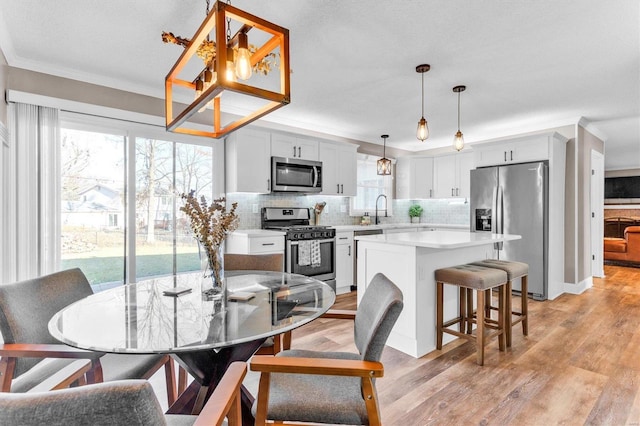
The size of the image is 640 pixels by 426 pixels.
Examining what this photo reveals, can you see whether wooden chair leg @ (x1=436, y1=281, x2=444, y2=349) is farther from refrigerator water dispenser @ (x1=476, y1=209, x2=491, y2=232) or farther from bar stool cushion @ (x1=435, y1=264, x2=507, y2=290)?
refrigerator water dispenser @ (x1=476, y1=209, x2=491, y2=232)

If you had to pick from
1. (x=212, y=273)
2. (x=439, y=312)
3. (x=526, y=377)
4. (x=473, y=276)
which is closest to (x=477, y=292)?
(x=473, y=276)

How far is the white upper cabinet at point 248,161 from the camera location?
411 cm

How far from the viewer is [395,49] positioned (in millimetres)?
2709

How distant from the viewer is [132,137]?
3.64 m

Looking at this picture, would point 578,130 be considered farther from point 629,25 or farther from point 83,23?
point 83,23

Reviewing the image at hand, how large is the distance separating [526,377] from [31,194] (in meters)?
4.19

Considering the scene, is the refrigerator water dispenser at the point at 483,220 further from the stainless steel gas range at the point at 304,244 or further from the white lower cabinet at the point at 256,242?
the white lower cabinet at the point at 256,242

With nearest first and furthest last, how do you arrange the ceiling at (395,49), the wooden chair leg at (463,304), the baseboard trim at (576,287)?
1. the ceiling at (395,49)
2. the wooden chair leg at (463,304)
3. the baseboard trim at (576,287)

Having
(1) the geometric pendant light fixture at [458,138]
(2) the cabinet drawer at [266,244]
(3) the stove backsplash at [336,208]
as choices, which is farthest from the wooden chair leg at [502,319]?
(3) the stove backsplash at [336,208]

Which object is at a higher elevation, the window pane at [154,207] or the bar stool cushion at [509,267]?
the window pane at [154,207]

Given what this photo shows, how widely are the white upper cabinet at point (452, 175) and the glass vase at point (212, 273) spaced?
17.2ft

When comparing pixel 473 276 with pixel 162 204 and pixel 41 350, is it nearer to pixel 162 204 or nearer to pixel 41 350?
pixel 41 350

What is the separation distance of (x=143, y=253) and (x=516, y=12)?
12.8ft

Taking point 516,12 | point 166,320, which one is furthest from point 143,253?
point 516,12
